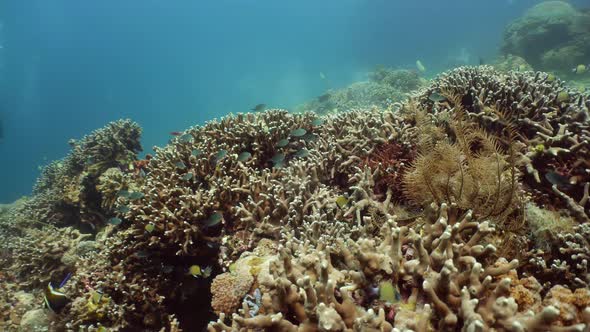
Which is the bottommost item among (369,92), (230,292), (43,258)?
(230,292)

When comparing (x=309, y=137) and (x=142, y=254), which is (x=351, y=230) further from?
(x=142, y=254)

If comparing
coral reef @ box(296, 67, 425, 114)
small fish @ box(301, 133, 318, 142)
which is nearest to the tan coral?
small fish @ box(301, 133, 318, 142)

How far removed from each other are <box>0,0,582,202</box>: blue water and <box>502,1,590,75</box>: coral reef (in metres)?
69.3

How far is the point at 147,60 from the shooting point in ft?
543

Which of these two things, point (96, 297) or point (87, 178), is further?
point (87, 178)

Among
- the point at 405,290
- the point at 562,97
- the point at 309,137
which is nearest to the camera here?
the point at 405,290

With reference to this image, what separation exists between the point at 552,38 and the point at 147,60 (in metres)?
180

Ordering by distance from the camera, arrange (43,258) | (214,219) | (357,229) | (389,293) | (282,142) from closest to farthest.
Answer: (389,293) < (357,229) < (214,219) < (282,142) < (43,258)

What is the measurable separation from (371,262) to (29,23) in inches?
6937

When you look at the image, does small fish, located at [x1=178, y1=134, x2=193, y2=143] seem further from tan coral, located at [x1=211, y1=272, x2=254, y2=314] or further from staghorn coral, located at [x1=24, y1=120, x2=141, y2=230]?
tan coral, located at [x1=211, y1=272, x2=254, y2=314]

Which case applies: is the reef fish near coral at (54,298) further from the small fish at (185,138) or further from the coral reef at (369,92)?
the coral reef at (369,92)

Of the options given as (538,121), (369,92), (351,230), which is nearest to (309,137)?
(351,230)

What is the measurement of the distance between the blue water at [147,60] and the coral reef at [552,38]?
69.3 meters

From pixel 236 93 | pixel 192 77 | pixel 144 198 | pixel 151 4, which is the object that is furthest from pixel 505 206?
pixel 192 77
